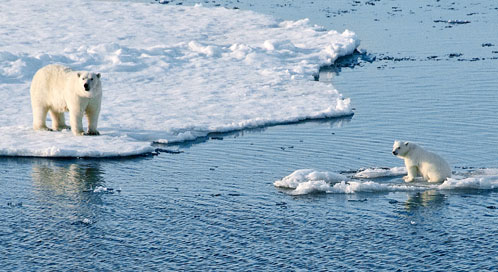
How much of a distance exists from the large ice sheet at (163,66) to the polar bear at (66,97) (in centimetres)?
47

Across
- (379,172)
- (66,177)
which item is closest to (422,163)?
(379,172)

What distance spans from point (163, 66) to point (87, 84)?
9.34 meters

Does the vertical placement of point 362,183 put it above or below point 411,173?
below

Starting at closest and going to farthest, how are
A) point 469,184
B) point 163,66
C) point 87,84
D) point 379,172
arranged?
point 469,184, point 379,172, point 87,84, point 163,66

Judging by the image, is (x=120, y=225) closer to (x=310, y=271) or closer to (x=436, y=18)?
(x=310, y=271)

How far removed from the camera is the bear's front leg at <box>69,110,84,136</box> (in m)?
18.8

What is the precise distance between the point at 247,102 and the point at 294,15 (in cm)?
1672

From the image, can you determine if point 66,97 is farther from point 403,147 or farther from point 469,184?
point 469,184

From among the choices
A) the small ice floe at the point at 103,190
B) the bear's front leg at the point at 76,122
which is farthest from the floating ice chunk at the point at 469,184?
the bear's front leg at the point at 76,122

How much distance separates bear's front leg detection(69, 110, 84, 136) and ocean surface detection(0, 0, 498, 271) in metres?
1.68

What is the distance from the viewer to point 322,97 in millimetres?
23438

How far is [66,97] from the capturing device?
18922mm

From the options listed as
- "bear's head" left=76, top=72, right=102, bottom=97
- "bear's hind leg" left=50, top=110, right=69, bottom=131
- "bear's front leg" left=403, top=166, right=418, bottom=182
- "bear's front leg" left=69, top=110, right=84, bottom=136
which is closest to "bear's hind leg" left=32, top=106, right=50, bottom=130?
"bear's hind leg" left=50, top=110, right=69, bottom=131

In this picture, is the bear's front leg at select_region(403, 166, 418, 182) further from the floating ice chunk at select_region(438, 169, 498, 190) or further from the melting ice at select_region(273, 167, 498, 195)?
the floating ice chunk at select_region(438, 169, 498, 190)
